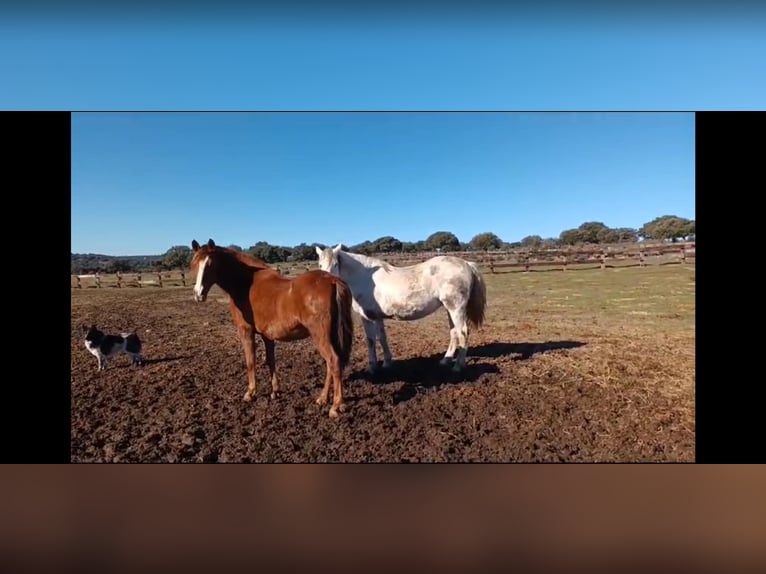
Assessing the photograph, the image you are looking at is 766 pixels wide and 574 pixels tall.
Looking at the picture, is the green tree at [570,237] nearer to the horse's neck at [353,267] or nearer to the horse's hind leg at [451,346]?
the horse's hind leg at [451,346]

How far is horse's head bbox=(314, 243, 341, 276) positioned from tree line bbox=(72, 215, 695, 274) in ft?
0.47

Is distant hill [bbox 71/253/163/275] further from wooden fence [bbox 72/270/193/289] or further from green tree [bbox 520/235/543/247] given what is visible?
green tree [bbox 520/235/543/247]

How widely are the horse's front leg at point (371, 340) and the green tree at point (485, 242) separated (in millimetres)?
1165

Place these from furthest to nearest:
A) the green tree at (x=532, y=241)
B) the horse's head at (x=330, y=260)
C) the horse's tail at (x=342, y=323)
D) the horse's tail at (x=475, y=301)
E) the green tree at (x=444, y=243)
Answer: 1. the green tree at (x=532, y=241)
2. the green tree at (x=444, y=243)
3. the horse's tail at (x=475, y=301)
4. the horse's head at (x=330, y=260)
5. the horse's tail at (x=342, y=323)

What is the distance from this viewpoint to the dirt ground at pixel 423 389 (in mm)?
3895

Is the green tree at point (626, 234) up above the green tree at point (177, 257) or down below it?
above

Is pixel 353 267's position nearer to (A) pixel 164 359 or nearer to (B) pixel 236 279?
(B) pixel 236 279

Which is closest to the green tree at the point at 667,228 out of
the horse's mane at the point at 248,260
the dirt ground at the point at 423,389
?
the dirt ground at the point at 423,389

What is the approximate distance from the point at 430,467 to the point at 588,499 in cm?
118

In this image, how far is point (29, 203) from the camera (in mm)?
4211

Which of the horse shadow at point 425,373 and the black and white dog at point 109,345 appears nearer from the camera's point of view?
the horse shadow at point 425,373

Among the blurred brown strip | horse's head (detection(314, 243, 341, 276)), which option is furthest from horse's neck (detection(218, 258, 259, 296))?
the blurred brown strip
